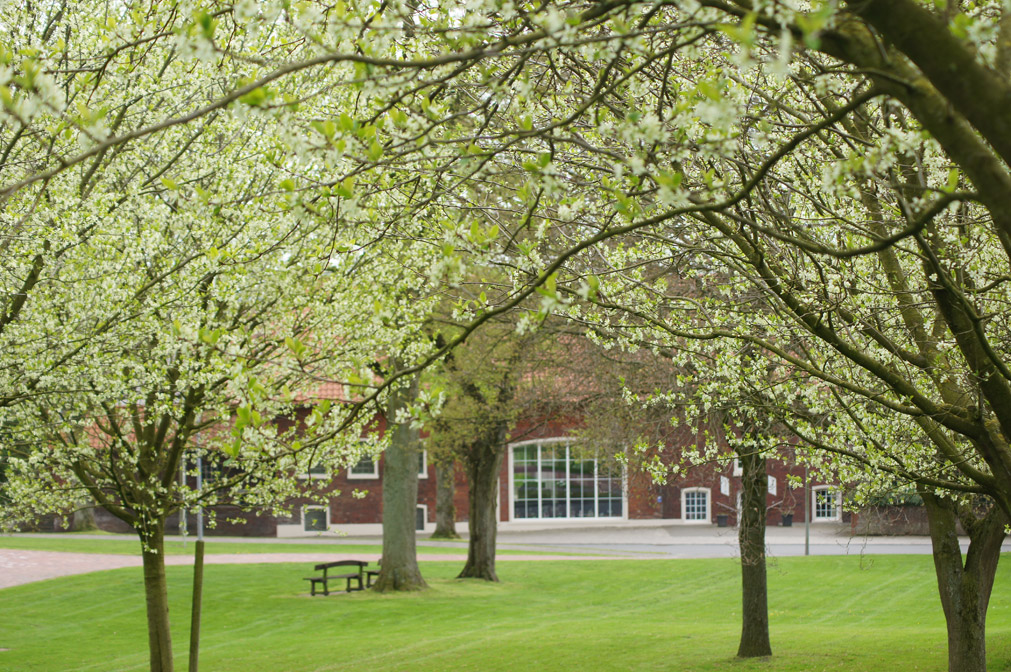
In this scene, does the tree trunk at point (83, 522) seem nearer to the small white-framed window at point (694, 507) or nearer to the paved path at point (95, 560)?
the paved path at point (95, 560)

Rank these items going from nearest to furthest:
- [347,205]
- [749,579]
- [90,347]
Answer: [347,205] < [90,347] < [749,579]

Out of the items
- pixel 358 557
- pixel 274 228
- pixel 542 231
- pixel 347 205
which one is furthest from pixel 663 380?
pixel 358 557

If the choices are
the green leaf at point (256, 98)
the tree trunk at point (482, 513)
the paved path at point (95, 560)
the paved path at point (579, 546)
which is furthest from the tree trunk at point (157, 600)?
the paved path at point (579, 546)

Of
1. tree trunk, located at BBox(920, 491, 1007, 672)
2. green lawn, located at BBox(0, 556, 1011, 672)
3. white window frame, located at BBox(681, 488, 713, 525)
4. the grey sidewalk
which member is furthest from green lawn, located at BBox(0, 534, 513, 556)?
tree trunk, located at BBox(920, 491, 1007, 672)

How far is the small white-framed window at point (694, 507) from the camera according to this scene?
4394 cm

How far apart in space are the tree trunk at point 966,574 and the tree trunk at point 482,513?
15368mm

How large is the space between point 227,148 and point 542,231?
22.4 ft

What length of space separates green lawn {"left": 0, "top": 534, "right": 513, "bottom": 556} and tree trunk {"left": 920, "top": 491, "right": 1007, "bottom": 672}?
23.0 meters

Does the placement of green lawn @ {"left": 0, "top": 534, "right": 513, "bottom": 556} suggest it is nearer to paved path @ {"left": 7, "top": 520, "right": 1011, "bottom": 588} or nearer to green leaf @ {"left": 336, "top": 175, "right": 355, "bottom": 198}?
paved path @ {"left": 7, "top": 520, "right": 1011, "bottom": 588}

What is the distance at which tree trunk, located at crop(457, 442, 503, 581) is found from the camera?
24.8m

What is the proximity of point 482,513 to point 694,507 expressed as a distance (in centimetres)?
2168

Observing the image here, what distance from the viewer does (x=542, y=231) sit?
4734 millimetres

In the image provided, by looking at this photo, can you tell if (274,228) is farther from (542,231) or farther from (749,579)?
(749,579)

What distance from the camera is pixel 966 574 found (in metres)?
9.80
